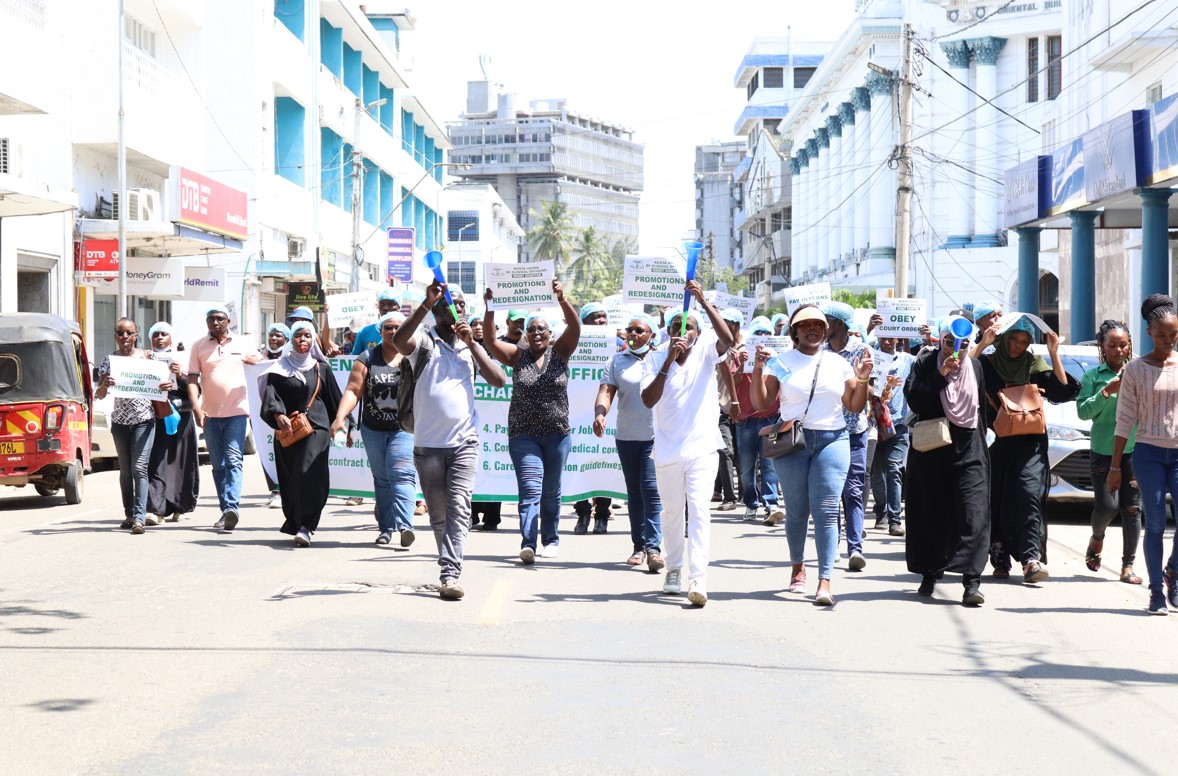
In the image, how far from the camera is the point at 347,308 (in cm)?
1745

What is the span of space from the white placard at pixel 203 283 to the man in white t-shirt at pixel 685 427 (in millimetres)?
27511

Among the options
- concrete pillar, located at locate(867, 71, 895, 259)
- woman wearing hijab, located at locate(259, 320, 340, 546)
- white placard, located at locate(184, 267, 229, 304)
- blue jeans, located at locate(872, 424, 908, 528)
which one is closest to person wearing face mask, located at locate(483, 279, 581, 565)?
woman wearing hijab, located at locate(259, 320, 340, 546)

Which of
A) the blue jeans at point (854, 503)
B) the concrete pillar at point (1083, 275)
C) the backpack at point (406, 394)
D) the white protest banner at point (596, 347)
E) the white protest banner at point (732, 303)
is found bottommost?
the blue jeans at point (854, 503)

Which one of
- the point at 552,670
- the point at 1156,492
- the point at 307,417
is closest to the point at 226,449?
the point at 307,417

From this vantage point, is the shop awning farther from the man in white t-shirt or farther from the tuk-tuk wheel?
the man in white t-shirt

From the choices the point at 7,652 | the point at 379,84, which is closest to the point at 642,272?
the point at 7,652

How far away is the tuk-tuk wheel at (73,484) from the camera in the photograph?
630 inches

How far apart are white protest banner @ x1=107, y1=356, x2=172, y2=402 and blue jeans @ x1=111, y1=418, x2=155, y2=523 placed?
0.31 m

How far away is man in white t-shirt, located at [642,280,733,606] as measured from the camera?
9297 millimetres

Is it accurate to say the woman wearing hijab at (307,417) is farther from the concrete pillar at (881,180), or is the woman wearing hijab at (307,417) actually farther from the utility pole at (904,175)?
the concrete pillar at (881,180)

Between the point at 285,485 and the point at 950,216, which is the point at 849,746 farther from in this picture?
the point at 950,216

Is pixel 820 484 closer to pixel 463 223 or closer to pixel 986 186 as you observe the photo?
pixel 986 186

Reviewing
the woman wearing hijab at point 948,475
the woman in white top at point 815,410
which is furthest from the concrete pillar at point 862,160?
the woman in white top at point 815,410

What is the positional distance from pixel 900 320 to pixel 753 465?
2700mm
